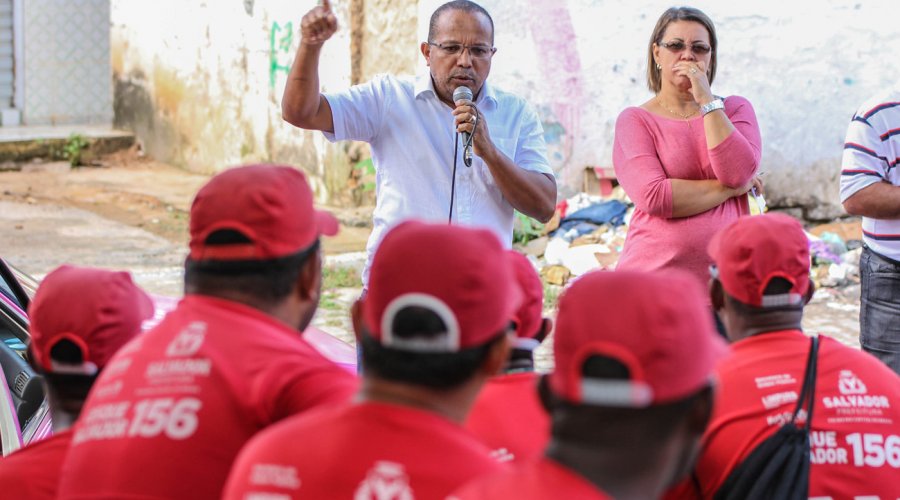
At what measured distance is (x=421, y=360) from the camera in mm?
1992

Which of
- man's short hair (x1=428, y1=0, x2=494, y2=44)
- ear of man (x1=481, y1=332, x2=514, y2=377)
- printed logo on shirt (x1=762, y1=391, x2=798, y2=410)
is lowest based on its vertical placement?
printed logo on shirt (x1=762, y1=391, x2=798, y2=410)

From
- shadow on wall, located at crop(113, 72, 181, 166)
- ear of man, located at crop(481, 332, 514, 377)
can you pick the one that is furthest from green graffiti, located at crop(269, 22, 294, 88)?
ear of man, located at crop(481, 332, 514, 377)

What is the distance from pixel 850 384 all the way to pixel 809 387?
113mm

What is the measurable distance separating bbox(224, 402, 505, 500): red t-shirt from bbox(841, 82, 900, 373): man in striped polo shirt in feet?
9.13

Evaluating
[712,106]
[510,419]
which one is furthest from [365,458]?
[712,106]

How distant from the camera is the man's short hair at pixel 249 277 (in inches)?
98.9

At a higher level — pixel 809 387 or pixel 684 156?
pixel 684 156

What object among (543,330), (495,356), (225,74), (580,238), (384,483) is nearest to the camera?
(384,483)

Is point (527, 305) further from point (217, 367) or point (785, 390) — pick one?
point (217, 367)

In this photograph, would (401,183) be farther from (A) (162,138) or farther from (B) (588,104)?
(A) (162,138)

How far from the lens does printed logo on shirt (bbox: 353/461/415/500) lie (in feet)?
6.36

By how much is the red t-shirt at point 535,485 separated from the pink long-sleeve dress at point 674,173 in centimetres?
247

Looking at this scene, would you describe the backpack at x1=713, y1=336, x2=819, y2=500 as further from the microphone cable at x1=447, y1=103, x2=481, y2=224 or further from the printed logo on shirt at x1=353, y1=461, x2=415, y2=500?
the microphone cable at x1=447, y1=103, x2=481, y2=224

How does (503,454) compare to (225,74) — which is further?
(225,74)
